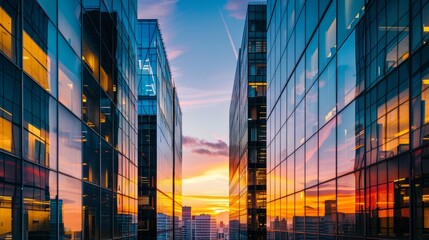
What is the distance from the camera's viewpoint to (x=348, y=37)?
51.0 ft

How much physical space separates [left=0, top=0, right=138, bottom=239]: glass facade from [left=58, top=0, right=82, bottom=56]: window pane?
0.13 ft

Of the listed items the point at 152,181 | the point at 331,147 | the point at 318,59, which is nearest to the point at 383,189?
the point at 331,147

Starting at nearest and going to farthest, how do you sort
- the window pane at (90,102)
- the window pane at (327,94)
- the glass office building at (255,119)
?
the window pane at (327,94)
the window pane at (90,102)
the glass office building at (255,119)

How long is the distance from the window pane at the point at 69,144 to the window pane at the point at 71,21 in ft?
9.20

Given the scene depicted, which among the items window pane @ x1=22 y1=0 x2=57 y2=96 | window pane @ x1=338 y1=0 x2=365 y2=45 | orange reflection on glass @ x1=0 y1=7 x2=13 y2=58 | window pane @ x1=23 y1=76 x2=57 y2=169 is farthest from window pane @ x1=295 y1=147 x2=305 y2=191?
orange reflection on glass @ x1=0 y1=7 x2=13 y2=58

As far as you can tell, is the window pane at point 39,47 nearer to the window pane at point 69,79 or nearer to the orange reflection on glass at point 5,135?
the window pane at point 69,79

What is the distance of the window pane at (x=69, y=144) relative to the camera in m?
14.6

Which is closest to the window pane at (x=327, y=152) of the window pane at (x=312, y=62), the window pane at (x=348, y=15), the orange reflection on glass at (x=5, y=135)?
the window pane at (x=312, y=62)

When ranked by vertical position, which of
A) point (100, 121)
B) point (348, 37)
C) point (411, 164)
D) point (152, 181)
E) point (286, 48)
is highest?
point (286, 48)

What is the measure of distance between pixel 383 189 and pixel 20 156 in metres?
10.0

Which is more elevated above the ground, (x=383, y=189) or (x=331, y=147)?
(x=331, y=147)

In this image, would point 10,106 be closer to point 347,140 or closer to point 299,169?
point 347,140

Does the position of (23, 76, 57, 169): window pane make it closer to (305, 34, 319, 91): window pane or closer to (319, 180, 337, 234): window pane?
(319, 180, 337, 234): window pane

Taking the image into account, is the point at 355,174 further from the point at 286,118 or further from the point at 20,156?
the point at 286,118
